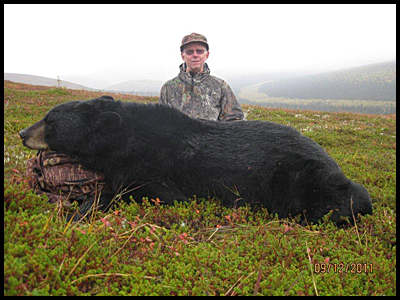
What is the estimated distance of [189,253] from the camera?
9.37 feet

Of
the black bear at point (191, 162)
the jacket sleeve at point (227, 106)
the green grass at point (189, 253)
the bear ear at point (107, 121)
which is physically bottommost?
the green grass at point (189, 253)

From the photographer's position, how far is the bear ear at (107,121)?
414 centimetres

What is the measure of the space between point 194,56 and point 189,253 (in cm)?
546

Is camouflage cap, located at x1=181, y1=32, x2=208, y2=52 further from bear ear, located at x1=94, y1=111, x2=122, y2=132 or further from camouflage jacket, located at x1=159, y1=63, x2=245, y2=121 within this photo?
bear ear, located at x1=94, y1=111, x2=122, y2=132

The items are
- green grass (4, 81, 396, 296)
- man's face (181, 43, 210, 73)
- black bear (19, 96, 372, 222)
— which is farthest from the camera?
man's face (181, 43, 210, 73)

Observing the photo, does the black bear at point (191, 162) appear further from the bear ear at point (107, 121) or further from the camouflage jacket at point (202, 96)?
the camouflage jacket at point (202, 96)

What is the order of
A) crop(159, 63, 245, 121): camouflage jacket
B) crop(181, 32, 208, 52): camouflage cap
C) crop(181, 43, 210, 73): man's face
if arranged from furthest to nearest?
crop(159, 63, 245, 121): camouflage jacket, crop(181, 43, 210, 73): man's face, crop(181, 32, 208, 52): camouflage cap

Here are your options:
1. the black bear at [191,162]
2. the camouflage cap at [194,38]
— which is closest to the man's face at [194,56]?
the camouflage cap at [194,38]

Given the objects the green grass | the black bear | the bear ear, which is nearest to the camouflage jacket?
the black bear

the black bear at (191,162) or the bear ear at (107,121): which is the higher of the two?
the bear ear at (107,121)

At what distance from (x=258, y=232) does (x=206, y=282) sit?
130 centimetres

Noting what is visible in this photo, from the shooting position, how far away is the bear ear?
4137 millimetres

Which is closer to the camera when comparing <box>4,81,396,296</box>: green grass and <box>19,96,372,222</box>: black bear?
<box>4,81,396,296</box>: green grass

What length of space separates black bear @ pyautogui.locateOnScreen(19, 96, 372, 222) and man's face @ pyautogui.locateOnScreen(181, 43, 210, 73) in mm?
3238
